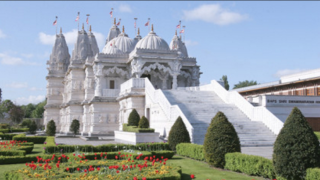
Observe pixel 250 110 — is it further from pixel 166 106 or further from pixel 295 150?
pixel 295 150

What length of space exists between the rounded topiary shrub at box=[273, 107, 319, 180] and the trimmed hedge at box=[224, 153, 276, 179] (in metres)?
0.62

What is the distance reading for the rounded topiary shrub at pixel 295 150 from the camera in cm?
955

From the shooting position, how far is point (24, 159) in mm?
15320

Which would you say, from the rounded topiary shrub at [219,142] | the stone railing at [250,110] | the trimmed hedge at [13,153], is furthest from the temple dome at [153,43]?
the rounded topiary shrub at [219,142]

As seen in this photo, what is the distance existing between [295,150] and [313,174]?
0.80m

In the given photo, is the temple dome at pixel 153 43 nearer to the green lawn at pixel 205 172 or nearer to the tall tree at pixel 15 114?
the green lawn at pixel 205 172

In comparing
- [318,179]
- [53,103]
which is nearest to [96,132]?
[53,103]

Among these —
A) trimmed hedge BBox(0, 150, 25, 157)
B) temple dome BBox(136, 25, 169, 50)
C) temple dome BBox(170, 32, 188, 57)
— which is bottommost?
trimmed hedge BBox(0, 150, 25, 157)

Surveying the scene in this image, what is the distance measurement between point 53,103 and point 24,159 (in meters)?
45.1

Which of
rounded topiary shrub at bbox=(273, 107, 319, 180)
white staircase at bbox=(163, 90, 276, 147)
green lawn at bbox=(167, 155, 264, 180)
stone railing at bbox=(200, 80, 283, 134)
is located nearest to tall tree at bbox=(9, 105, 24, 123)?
white staircase at bbox=(163, 90, 276, 147)

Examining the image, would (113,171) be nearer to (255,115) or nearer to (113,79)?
(255,115)

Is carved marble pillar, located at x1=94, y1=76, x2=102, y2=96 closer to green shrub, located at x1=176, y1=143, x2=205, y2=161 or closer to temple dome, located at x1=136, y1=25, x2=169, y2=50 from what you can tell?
temple dome, located at x1=136, y1=25, x2=169, y2=50

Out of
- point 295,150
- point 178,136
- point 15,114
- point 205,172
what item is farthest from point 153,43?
point 15,114

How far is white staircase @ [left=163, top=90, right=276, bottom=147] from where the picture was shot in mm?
20656
